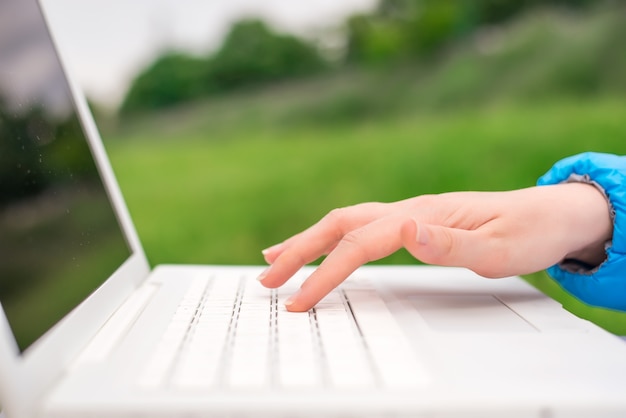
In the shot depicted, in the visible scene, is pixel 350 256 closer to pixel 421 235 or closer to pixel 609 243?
pixel 421 235

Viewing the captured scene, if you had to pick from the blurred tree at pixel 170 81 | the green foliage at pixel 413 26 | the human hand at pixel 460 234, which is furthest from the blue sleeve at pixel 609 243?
the blurred tree at pixel 170 81

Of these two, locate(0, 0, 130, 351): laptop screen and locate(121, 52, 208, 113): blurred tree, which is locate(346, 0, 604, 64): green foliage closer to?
locate(121, 52, 208, 113): blurred tree

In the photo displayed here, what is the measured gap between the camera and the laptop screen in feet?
1.54

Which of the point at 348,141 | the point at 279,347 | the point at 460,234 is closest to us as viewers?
the point at 279,347

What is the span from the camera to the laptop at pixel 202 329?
367 millimetres

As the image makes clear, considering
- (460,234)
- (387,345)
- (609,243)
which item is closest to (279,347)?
(387,345)

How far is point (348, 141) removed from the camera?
5.32 ft

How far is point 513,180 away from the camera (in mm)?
1498


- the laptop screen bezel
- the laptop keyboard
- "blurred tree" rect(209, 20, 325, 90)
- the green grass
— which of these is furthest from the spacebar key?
"blurred tree" rect(209, 20, 325, 90)

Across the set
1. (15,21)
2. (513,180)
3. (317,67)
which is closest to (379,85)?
(317,67)

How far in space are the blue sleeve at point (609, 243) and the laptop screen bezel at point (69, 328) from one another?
1.54ft

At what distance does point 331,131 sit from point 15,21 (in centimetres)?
110

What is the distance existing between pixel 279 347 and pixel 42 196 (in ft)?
0.84

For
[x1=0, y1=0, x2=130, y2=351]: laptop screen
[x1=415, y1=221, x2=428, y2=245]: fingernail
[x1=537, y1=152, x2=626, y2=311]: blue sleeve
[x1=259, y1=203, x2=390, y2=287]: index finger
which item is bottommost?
[x1=537, y1=152, x2=626, y2=311]: blue sleeve
